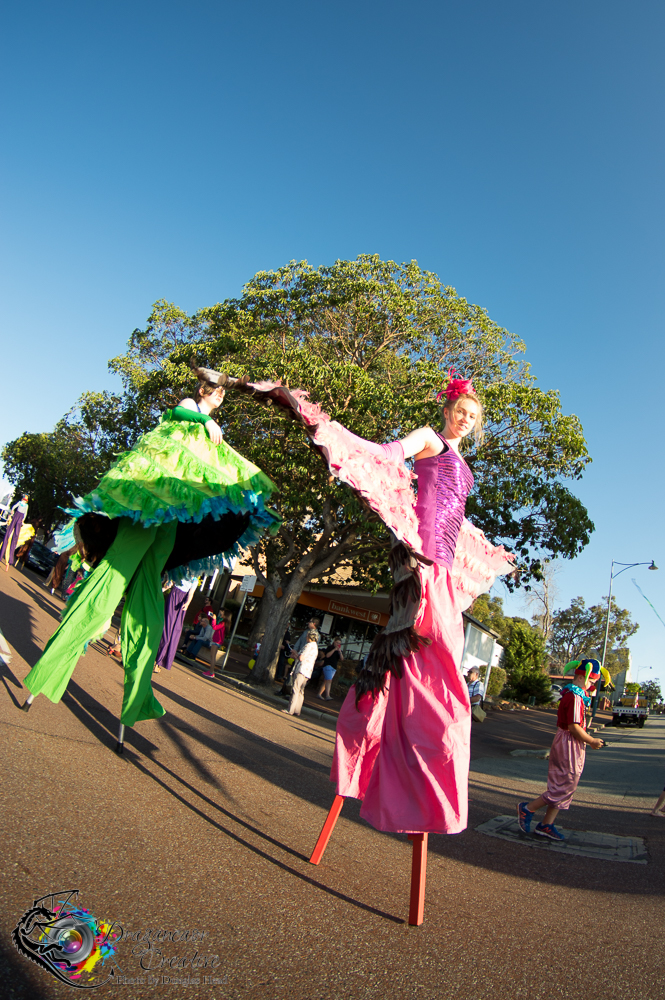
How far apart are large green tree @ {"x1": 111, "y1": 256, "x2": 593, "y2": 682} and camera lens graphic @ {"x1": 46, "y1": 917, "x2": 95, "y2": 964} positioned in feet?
35.1

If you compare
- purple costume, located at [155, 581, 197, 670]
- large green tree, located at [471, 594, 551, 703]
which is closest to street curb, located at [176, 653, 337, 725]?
purple costume, located at [155, 581, 197, 670]

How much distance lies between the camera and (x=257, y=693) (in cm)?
1302

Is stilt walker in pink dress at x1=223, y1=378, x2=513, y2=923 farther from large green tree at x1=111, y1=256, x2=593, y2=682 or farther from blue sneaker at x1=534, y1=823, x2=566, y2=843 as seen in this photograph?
large green tree at x1=111, y1=256, x2=593, y2=682

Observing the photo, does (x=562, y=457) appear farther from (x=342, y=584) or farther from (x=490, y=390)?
(x=342, y=584)

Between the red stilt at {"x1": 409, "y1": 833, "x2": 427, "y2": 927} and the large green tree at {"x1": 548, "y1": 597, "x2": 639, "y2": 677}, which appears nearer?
the red stilt at {"x1": 409, "y1": 833, "x2": 427, "y2": 927}

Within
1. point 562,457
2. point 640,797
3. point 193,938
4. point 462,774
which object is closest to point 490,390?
point 562,457

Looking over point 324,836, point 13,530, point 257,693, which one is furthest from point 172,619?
point 13,530

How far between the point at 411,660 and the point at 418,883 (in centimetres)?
81

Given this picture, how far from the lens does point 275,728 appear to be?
7461 millimetres

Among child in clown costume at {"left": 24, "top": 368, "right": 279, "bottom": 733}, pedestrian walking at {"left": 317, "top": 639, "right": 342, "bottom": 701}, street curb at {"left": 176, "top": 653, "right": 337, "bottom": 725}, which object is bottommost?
street curb at {"left": 176, "top": 653, "right": 337, "bottom": 725}

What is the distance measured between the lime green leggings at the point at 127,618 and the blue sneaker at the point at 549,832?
3156mm

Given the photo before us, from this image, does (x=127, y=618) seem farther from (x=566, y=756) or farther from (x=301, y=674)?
(x=301, y=674)

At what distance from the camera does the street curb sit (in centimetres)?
1166

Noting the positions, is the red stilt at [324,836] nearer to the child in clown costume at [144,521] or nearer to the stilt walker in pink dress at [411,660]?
the stilt walker in pink dress at [411,660]
